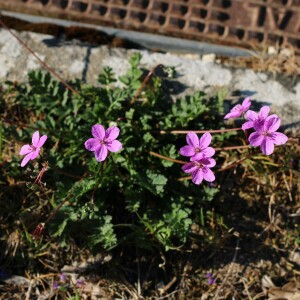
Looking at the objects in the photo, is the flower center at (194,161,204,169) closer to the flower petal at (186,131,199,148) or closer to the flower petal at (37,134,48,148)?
the flower petal at (186,131,199,148)

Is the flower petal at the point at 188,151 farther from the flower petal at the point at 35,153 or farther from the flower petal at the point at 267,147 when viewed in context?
the flower petal at the point at 35,153

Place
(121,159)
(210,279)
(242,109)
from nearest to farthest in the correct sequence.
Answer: (242,109)
(121,159)
(210,279)

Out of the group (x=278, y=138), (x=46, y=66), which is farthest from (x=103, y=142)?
(x=46, y=66)

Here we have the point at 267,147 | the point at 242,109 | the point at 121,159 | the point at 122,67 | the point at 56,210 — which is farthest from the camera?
the point at 122,67

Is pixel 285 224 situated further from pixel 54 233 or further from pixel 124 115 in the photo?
pixel 54 233

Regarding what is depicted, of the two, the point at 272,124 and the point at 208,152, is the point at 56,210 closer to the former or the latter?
the point at 208,152

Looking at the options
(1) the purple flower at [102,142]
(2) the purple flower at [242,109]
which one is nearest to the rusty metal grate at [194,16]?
(2) the purple flower at [242,109]
